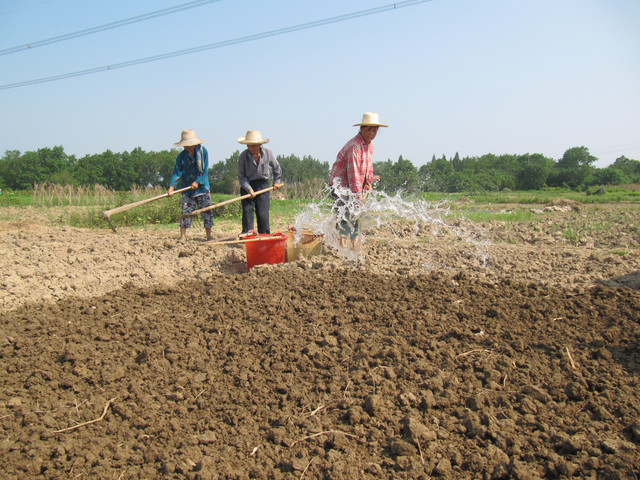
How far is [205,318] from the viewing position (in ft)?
12.4

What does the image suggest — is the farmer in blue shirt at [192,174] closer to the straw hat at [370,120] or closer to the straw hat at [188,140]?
the straw hat at [188,140]

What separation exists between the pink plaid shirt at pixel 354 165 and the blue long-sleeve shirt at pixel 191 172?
224 centimetres

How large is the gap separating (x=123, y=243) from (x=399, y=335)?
15.3 feet

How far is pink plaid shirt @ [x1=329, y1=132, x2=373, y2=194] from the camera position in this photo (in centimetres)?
535

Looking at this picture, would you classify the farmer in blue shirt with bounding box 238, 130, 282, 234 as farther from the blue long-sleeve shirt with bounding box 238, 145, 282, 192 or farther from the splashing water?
the splashing water

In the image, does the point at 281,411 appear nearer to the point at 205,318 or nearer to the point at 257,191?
the point at 205,318

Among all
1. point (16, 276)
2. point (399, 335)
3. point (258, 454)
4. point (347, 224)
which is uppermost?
point (347, 224)

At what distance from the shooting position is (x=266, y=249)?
521 centimetres

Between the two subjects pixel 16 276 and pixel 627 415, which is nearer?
pixel 627 415

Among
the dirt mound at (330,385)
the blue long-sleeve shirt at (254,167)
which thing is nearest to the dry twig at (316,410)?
the dirt mound at (330,385)

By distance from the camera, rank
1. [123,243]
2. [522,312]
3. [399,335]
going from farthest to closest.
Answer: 1. [123,243]
2. [522,312]
3. [399,335]

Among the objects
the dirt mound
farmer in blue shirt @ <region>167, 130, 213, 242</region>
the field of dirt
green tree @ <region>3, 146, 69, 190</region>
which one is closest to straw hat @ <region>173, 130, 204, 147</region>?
farmer in blue shirt @ <region>167, 130, 213, 242</region>

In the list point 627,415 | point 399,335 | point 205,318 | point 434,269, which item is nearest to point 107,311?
point 205,318

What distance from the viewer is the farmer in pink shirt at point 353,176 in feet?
17.3
